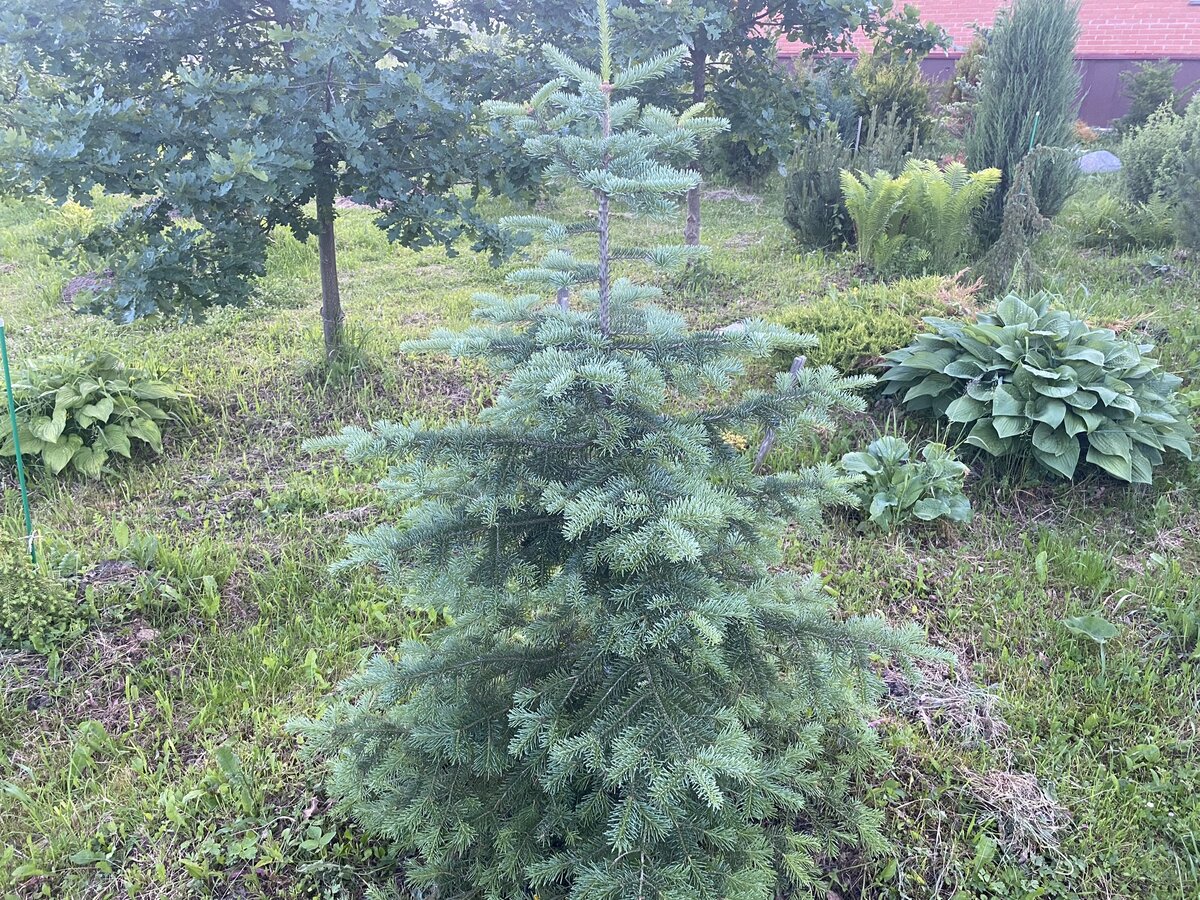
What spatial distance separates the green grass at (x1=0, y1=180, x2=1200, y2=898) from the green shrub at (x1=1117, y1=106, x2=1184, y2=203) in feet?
8.66

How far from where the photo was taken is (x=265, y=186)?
138 inches

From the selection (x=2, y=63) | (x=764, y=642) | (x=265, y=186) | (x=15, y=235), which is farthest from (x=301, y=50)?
(x=15, y=235)

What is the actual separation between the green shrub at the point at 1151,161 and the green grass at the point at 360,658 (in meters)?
2.64

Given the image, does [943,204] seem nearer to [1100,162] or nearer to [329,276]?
[329,276]

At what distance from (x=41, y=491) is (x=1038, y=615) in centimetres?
468

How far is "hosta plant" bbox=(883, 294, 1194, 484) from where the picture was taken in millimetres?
3916

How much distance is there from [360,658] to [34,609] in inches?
48.6

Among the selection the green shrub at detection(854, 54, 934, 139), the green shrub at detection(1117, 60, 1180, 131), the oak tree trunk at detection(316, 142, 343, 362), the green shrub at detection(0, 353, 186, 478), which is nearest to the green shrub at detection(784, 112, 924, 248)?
the green shrub at detection(854, 54, 934, 139)

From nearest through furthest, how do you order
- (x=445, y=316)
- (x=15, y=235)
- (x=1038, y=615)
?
(x=1038, y=615) < (x=445, y=316) < (x=15, y=235)

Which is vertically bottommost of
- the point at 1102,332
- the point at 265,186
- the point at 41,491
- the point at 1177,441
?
the point at 41,491

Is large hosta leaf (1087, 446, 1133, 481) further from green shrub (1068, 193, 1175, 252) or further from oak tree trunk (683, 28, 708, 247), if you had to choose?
green shrub (1068, 193, 1175, 252)

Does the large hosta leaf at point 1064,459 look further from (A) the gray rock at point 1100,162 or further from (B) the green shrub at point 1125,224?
(A) the gray rock at point 1100,162

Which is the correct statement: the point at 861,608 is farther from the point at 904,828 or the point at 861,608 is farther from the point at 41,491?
the point at 41,491

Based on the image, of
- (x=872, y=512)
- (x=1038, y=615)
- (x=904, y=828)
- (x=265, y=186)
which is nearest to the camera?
(x=904, y=828)
